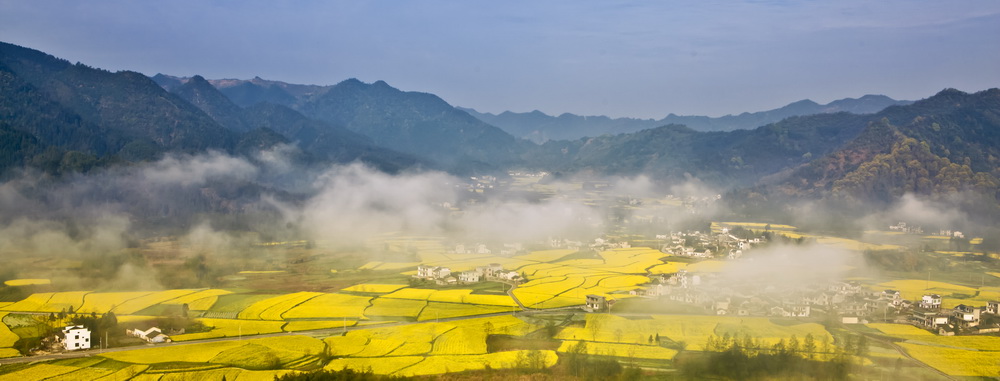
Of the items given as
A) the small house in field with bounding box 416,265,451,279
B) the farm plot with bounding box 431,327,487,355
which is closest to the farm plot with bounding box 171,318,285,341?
the farm plot with bounding box 431,327,487,355

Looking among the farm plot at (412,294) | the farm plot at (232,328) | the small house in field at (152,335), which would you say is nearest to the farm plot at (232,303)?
the farm plot at (232,328)

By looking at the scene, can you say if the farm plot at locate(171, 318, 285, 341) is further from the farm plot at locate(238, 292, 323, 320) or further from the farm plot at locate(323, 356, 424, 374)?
the farm plot at locate(323, 356, 424, 374)

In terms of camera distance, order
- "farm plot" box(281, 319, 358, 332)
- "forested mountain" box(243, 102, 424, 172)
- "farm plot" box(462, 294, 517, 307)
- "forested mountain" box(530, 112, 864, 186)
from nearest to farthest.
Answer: "farm plot" box(281, 319, 358, 332), "farm plot" box(462, 294, 517, 307), "forested mountain" box(243, 102, 424, 172), "forested mountain" box(530, 112, 864, 186)

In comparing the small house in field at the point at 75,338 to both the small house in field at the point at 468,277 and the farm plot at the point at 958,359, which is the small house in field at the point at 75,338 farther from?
the farm plot at the point at 958,359

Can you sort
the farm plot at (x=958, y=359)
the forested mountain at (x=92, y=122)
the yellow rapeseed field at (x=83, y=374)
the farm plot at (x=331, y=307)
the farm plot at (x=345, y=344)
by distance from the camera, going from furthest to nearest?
the forested mountain at (x=92, y=122)
the farm plot at (x=331, y=307)
the farm plot at (x=345, y=344)
the farm plot at (x=958, y=359)
the yellow rapeseed field at (x=83, y=374)

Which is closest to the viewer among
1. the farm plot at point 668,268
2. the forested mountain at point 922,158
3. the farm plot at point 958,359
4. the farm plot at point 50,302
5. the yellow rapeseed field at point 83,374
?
the yellow rapeseed field at point 83,374

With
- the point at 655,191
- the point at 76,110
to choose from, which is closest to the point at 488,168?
the point at 655,191

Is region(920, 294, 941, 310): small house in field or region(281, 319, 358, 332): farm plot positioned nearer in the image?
region(281, 319, 358, 332): farm plot

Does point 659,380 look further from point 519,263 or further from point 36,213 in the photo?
point 36,213
